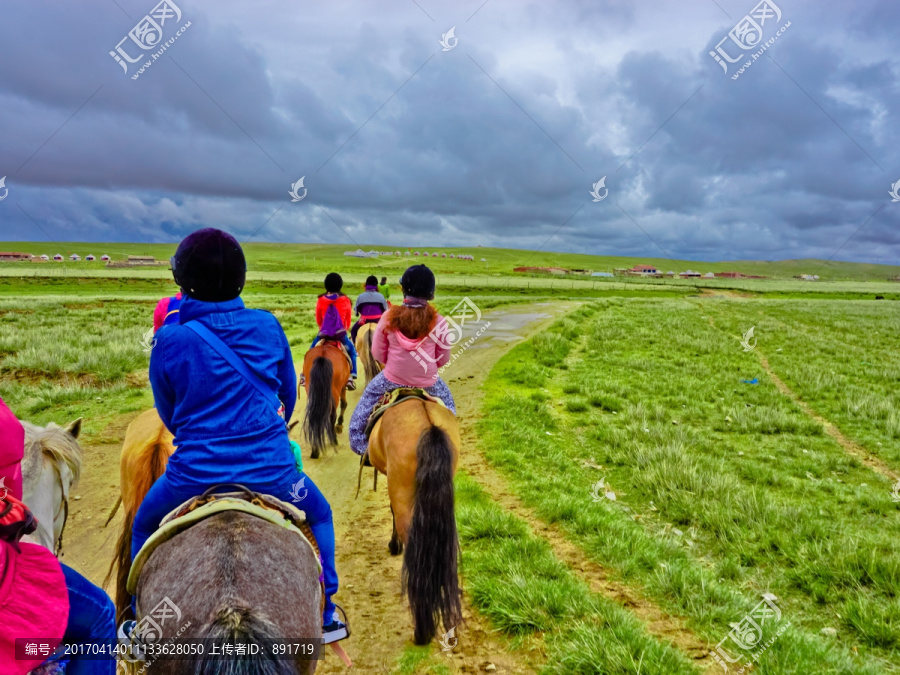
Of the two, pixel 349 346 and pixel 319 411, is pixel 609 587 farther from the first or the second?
A: pixel 349 346

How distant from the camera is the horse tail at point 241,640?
68.4 inches

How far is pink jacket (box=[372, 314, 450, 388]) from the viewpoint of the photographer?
5.09 meters

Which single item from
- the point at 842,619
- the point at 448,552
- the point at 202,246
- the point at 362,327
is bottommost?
the point at 842,619

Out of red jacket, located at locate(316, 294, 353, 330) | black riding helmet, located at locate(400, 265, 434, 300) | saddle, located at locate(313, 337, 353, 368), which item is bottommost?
saddle, located at locate(313, 337, 353, 368)

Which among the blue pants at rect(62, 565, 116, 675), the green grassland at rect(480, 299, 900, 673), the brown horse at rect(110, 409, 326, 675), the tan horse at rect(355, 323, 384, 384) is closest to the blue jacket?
the brown horse at rect(110, 409, 326, 675)

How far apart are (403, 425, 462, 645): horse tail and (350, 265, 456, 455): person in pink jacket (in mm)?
1400

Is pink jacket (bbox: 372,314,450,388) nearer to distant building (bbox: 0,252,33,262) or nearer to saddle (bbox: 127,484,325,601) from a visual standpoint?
saddle (bbox: 127,484,325,601)

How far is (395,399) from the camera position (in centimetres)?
485

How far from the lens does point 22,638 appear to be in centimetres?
190

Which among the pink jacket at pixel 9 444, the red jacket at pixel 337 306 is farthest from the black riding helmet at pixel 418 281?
the red jacket at pixel 337 306

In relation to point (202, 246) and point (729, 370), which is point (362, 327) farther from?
point (729, 370)

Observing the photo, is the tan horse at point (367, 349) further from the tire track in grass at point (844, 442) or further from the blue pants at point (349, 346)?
the tire track in grass at point (844, 442)

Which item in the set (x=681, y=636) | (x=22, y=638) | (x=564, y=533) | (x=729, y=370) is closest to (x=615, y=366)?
(x=729, y=370)

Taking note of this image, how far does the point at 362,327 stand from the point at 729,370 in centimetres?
1272
